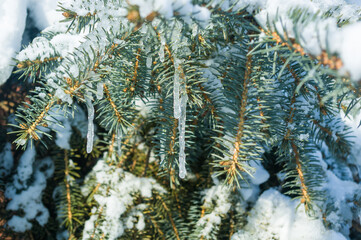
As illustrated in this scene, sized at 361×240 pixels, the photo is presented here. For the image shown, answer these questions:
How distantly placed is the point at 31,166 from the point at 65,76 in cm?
40

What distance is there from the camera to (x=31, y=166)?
0.73 m

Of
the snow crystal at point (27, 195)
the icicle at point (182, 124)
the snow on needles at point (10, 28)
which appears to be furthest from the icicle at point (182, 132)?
the snow crystal at point (27, 195)

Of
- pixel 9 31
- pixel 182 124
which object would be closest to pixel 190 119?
pixel 182 124

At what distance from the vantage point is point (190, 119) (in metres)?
0.55

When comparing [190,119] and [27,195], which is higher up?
[190,119]

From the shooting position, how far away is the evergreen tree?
0.35 metres

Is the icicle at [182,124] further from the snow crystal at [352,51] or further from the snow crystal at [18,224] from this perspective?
the snow crystal at [18,224]

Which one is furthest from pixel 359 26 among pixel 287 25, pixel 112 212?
pixel 112 212

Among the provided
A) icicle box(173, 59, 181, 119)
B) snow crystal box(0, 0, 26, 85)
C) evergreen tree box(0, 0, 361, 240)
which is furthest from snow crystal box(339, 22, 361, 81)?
snow crystal box(0, 0, 26, 85)

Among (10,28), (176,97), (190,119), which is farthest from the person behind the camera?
(10,28)

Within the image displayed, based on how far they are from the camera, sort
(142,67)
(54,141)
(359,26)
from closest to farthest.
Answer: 1. (359,26)
2. (142,67)
3. (54,141)

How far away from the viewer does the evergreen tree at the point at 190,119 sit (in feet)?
1.15

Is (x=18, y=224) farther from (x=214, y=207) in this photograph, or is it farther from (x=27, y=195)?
(x=214, y=207)

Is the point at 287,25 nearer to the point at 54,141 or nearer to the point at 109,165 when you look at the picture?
the point at 109,165
